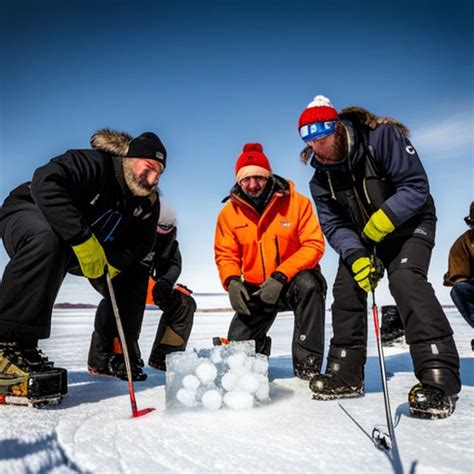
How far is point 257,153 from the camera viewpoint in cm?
363

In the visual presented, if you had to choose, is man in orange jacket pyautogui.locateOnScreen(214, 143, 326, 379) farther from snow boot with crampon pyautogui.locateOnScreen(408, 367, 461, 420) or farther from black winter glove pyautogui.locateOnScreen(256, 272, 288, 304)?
snow boot with crampon pyautogui.locateOnScreen(408, 367, 461, 420)

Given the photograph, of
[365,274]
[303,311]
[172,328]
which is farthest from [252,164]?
[365,274]

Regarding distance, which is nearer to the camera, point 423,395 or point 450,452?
point 450,452

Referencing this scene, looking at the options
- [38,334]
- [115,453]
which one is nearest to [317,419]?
[115,453]

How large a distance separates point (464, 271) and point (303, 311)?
2545 millimetres

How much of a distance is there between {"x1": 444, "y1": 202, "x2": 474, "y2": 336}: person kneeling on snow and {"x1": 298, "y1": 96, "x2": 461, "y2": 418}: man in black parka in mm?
2572

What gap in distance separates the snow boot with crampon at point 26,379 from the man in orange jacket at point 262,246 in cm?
146

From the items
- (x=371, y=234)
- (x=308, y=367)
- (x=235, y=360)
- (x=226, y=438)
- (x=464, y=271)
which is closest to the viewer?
(x=226, y=438)

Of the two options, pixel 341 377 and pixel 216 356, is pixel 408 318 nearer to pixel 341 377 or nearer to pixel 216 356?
pixel 341 377

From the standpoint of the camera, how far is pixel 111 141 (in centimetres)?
267

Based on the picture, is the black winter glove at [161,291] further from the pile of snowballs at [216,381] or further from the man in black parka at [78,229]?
the pile of snowballs at [216,381]

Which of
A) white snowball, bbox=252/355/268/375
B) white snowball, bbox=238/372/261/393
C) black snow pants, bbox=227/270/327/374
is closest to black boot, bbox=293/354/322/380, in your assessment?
black snow pants, bbox=227/270/327/374

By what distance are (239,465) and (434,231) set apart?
1664mm

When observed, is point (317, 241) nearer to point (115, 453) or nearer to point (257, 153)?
point (257, 153)
